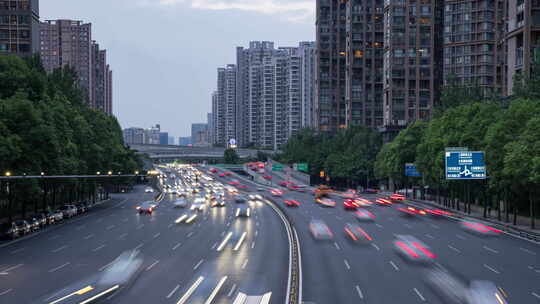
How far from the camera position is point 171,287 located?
3069 centimetres

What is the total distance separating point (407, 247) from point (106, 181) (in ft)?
248

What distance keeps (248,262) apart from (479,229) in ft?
96.9

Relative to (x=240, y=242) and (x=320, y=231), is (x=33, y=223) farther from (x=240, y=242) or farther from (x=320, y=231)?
(x=320, y=231)

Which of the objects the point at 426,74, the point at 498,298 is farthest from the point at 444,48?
the point at 498,298

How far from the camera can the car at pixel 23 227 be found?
5556 cm

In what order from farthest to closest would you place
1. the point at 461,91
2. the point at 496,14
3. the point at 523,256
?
1. the point at 496,14
2. the point at 461,91
3. the point at 523,256

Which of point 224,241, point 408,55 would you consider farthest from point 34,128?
point 408,55

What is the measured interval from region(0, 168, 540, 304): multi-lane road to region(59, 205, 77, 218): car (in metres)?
10.2

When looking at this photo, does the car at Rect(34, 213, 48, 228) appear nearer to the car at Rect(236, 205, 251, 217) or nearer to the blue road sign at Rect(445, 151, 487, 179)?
the car at Rect(236, 205, 251, 217)

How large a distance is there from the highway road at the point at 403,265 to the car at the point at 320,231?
2.32ft

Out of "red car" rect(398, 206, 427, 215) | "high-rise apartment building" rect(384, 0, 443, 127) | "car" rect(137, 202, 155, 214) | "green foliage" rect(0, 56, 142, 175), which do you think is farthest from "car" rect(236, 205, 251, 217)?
"high-rise apartment building" rect(384, 0, 443, 127)

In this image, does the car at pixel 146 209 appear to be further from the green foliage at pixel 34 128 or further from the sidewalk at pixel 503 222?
the sidewalk at pixel 503 222

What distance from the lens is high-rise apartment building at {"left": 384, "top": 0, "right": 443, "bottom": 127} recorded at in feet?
514

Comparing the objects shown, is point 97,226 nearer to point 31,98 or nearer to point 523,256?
point 31,98
